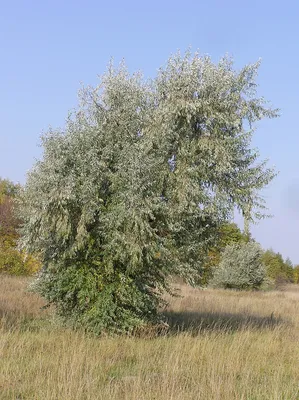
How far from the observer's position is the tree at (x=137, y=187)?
1232cm

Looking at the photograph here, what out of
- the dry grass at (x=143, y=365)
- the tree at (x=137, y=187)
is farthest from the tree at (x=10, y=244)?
the dry grass at (x=143, y=365)

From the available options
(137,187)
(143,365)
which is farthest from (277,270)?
(143,365)

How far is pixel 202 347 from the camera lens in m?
11.2

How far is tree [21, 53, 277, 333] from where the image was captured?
12.3m

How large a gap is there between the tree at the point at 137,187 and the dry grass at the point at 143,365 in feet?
4.43

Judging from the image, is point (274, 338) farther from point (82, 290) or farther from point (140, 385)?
point (140, 385)

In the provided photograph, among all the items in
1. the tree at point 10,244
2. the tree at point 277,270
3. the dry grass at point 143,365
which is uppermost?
the tree at point 277,270

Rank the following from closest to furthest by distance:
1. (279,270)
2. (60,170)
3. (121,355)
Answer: (121,355) < (60,170) < (279,270)

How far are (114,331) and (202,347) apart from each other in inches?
104

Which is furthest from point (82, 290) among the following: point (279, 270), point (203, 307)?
point (279, 270)

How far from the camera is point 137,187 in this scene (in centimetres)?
1205

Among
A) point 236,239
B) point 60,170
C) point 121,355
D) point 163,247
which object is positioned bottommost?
point 121,355

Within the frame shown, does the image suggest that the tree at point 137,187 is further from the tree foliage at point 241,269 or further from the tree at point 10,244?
the tree foliage at point 241,269

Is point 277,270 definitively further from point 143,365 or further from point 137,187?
point 143,365
